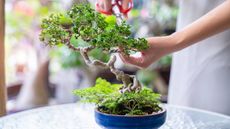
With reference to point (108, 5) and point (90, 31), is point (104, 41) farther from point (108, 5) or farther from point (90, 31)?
point (108, 5)

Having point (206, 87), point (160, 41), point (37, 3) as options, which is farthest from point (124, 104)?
point (37, 3)

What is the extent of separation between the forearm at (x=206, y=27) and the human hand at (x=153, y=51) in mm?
12

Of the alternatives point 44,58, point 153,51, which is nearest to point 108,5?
point 153,51

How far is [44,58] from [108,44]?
6.05 feet

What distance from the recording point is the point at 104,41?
28.4 inches

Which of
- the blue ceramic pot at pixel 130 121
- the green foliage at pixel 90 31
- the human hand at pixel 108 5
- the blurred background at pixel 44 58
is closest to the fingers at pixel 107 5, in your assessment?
the human hand at pixel 108 5

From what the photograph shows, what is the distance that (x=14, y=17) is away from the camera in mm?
2377

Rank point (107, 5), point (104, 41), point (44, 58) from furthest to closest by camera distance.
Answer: point (44, 58), point (107, 5), point (104, 41)

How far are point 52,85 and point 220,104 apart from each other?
6.19 ft

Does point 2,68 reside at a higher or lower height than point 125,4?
lower

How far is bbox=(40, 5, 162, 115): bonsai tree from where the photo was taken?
28.7 inches

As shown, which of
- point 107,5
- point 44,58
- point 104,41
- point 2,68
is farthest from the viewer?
point 44,58

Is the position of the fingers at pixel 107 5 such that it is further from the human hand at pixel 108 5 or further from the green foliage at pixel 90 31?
the green foliage at pixel 90 31

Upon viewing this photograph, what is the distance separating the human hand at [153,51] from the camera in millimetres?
792
